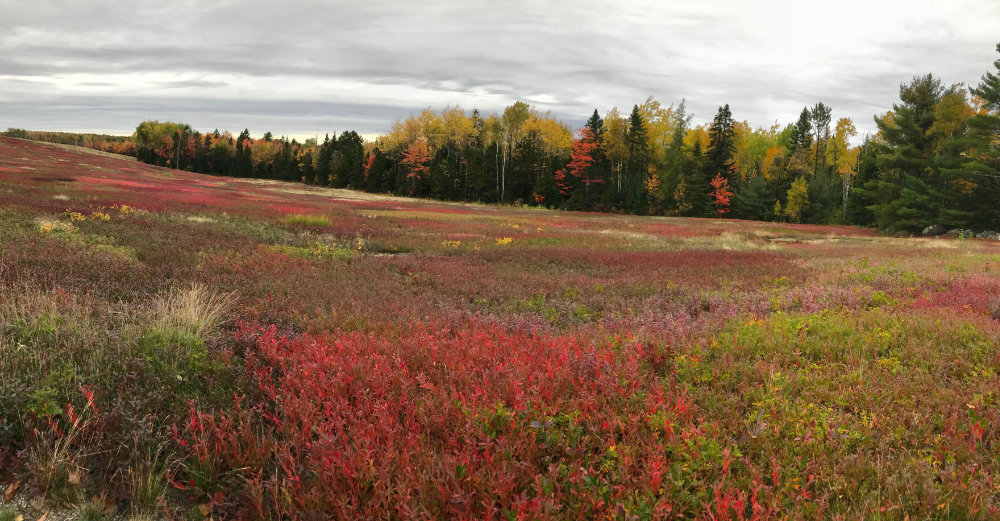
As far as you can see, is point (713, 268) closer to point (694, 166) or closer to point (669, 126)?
point (694, 166)

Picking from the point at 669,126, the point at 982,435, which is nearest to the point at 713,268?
the point at 982,435

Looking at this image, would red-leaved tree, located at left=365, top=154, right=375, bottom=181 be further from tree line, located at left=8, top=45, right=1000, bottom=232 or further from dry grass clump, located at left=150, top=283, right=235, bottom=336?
dry grass clump, located at left=150, top=283, right=235, bottom=336

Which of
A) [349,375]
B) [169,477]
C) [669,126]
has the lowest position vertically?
[169,477]

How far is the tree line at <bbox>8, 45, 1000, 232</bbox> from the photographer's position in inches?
1499

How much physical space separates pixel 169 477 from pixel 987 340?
29.9 ft

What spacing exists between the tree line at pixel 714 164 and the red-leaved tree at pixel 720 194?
16 centimetres

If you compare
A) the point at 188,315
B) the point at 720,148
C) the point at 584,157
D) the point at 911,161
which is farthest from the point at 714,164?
the point at 188,315

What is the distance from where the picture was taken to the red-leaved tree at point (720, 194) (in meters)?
60.7

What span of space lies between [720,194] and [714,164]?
171 inches

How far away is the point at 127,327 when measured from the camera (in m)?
5.35

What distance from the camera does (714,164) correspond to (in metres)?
62.4

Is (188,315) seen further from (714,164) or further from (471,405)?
(714,164)

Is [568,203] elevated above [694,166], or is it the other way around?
[694,166]

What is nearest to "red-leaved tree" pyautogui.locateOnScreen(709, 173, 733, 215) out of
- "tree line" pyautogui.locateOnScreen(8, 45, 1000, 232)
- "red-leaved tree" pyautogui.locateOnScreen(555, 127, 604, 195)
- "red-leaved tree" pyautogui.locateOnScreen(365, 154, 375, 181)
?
"tree line" pyautogui.locateOnScreen(8, 45, 1000, 232)
